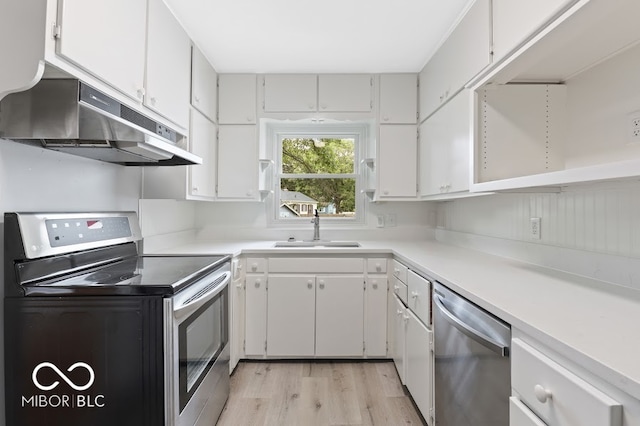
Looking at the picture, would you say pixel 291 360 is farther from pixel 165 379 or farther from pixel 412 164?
pixel 412 164

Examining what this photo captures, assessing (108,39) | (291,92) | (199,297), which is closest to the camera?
(108,39)

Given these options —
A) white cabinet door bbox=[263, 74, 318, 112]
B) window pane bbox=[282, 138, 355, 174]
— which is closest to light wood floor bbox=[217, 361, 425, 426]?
window pane bbox=[282, 138, 355, 174]

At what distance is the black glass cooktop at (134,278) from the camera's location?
1.18 m

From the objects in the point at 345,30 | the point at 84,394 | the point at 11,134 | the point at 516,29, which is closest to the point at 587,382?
the point at 516,29

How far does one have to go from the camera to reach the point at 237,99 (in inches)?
107

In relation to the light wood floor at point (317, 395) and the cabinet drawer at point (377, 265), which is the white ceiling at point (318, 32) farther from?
the light wood floor at point (317, 395)

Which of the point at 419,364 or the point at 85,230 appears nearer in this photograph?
the point at 85,230

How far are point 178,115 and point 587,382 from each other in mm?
2086

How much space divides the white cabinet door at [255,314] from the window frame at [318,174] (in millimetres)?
783

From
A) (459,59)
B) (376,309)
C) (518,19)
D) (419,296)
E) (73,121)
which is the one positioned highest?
(459,59)

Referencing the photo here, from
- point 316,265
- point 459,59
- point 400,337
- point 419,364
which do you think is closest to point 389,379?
point 400,337

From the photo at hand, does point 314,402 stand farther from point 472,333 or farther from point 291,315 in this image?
point 472,333

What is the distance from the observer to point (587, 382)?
687mm

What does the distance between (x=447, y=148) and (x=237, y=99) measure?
165 cm
